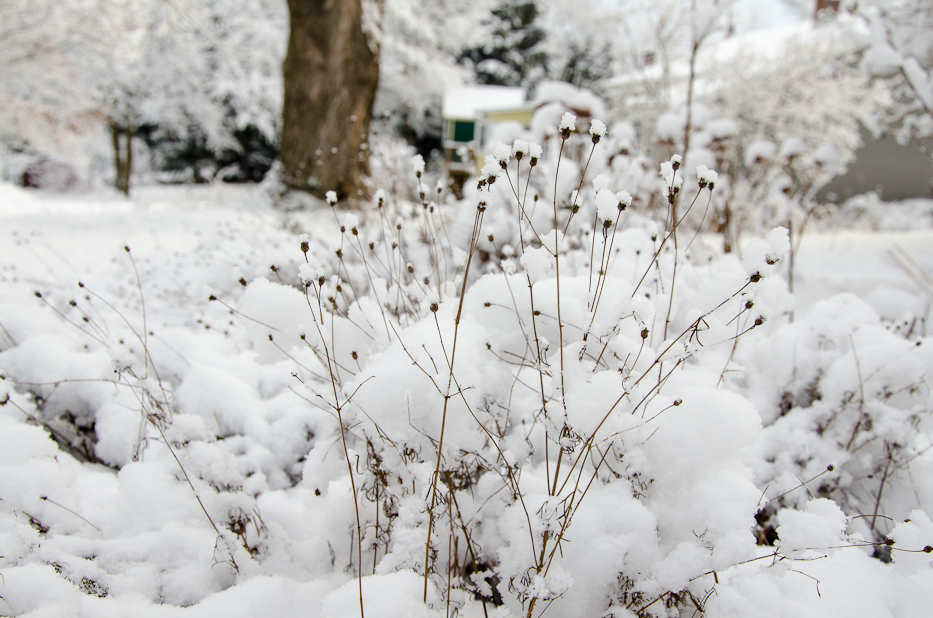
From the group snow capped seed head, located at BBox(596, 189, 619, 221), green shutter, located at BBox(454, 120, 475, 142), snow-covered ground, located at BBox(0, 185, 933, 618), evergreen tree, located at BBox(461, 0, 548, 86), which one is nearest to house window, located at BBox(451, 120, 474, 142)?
green shutter, located at BBox(454, 120, 475, 142)

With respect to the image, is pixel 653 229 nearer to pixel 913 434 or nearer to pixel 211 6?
pixel 913 434

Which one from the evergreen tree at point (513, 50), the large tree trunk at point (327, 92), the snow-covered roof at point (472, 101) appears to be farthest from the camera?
the evergreen tree at point (513, 50)

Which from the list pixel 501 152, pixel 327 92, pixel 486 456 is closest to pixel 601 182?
pixel 501 152

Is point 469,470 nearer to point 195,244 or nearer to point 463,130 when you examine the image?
point 195,244

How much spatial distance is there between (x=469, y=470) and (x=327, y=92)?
5435mm

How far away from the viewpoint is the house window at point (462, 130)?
1906cm

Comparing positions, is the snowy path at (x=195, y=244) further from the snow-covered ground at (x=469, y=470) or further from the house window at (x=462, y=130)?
the house window at (x=462, y=130)

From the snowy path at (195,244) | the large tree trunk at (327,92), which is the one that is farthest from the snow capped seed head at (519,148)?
the large tree trunk at (327,92)

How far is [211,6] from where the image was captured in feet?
48.4

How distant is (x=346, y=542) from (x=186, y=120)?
758 inches

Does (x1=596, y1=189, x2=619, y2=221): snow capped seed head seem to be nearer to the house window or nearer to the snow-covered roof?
the snow-covered roof

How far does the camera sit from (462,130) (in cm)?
1923

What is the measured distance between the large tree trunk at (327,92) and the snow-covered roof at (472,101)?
40.3 feet

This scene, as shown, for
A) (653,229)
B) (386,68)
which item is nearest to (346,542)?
(653,229)
